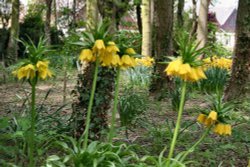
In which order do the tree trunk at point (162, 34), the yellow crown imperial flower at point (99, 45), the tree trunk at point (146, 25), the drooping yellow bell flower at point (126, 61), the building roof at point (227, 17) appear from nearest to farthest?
the yellow crown imperial flower at point (99, 45) → the drooping yellow bell flower at point (126, 61) → the tree trunk at point (162, 34) → the tree trunk at point (146, 25) → the building roof at point (227, 17)

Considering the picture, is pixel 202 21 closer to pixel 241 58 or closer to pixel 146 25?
pixel 146 25

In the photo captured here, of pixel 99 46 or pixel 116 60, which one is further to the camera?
pixel 116 60

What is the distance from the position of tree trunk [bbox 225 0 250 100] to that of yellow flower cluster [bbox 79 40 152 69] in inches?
177

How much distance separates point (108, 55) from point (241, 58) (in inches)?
189

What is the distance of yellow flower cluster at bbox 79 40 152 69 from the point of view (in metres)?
2.90

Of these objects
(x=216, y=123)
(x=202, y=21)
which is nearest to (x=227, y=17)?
(x=202, y=21)

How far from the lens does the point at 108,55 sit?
2.98 metres

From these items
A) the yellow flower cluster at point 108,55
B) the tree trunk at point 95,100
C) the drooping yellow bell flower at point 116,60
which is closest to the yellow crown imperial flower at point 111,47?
the yellow flower cluster at point 108,55

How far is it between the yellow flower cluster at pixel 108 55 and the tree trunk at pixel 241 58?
4.49 meters

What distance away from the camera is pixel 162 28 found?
7.99m

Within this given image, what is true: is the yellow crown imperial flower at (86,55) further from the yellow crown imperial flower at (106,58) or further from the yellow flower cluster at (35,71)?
the yellow flower cluster at (35,71)

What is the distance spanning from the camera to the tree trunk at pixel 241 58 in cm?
718

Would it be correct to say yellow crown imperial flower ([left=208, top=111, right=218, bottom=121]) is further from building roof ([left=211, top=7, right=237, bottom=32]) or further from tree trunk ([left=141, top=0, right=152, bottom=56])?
building roof ([left=211, top=7, right=237, bottom=32])

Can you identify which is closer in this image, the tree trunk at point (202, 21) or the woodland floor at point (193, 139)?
the woodland floor at point (193, 139)
